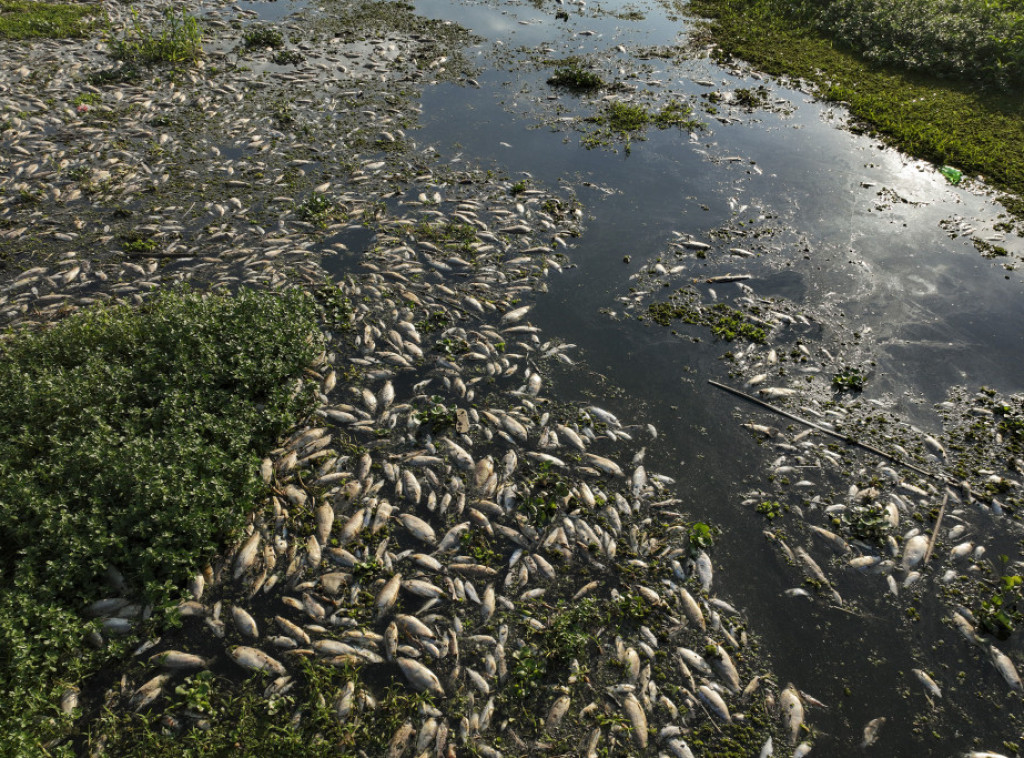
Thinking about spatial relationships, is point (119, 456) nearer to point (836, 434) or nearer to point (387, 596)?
point (387, 596)

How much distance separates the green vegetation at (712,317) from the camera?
8.95m

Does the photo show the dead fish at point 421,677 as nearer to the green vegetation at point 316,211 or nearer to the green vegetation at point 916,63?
the green vegetation at point 316,211

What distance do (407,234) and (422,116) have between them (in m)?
5.44

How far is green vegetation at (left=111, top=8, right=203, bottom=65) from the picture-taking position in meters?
15.8

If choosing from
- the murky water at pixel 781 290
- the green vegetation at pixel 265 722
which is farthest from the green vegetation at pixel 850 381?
the green vegetation at pixel 265 722

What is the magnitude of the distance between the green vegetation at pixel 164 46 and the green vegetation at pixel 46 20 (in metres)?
1.97

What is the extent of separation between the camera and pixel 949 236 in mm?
11344

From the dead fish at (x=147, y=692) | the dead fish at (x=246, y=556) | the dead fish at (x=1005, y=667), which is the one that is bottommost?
the dead fish at (x=147, y=692)

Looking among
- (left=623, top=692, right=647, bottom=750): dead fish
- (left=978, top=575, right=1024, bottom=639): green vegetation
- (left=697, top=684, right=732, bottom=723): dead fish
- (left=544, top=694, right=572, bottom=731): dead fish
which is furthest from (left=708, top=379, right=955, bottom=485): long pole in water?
(left=544, top=694, right=572, bottom=731): dead fish

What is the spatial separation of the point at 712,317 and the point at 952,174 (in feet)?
27.8

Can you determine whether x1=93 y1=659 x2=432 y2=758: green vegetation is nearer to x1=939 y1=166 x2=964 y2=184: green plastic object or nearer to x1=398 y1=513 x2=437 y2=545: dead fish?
x1=398 y1=513 x2=437 y2=545: dead fish

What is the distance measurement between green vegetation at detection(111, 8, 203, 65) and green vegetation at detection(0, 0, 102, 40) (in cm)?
197

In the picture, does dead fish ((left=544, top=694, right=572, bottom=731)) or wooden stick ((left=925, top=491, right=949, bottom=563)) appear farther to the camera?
wooden stick ((left=925, top=491, right=949, bottom=563))

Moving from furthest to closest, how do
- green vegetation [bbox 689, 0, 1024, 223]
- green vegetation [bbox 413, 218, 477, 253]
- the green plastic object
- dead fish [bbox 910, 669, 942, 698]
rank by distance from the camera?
1. green vegetation [bbox 689, 0, 1024, 223]
2. the green plastic object
3. green vegetation [bbox 413, 218, 477, 253]
4. dead fish [bbox 910, 669, 942, 698]
